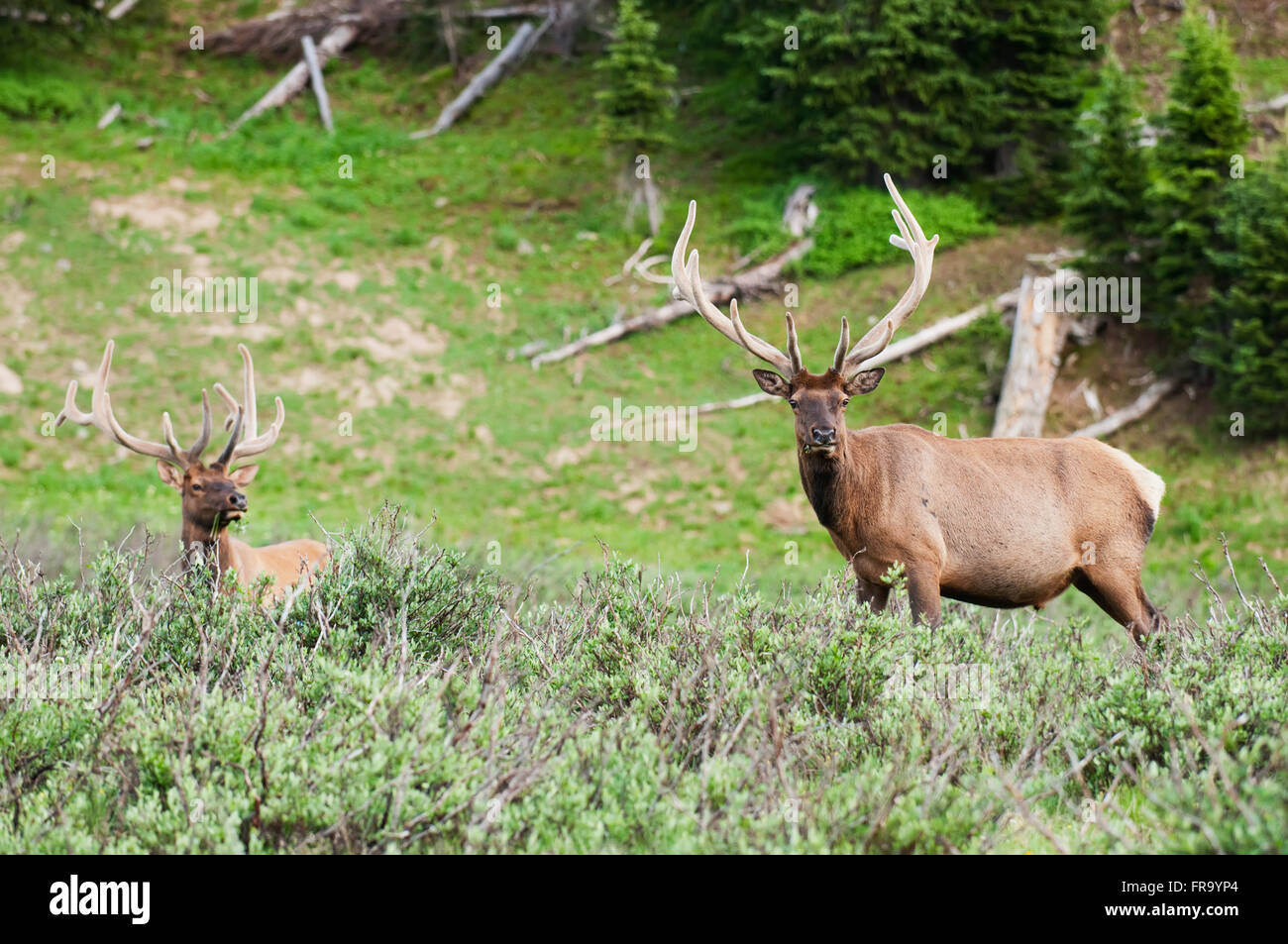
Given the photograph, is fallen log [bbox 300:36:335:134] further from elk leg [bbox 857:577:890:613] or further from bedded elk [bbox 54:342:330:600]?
elk leg [bbox 857:577:890:613]

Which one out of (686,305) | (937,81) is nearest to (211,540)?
(686,305)

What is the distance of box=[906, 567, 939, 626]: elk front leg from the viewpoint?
677cm

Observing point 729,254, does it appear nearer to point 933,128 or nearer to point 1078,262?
point 933,128

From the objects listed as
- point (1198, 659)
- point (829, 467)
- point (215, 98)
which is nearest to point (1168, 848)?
point (1198, 659)

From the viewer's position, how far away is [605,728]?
4.34 meters

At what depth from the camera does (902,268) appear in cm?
2136

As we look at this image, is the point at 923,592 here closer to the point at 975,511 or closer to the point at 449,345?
the point at 975,511

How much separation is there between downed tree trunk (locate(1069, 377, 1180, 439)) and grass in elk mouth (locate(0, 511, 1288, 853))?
12.2 m

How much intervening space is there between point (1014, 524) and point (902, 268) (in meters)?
14.7

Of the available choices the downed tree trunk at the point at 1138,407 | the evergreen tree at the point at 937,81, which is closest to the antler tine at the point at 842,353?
the downed tree trunk at the point at 1138,407

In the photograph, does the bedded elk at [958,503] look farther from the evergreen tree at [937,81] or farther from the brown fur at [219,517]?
the evergreen tree at [937,81]

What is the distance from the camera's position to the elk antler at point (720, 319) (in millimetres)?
7112

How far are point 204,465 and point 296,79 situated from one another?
20.9 metres

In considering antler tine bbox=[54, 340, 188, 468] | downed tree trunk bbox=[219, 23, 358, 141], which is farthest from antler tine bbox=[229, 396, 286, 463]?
downed tree trunk bbox=[219, 23, 358, 141]
